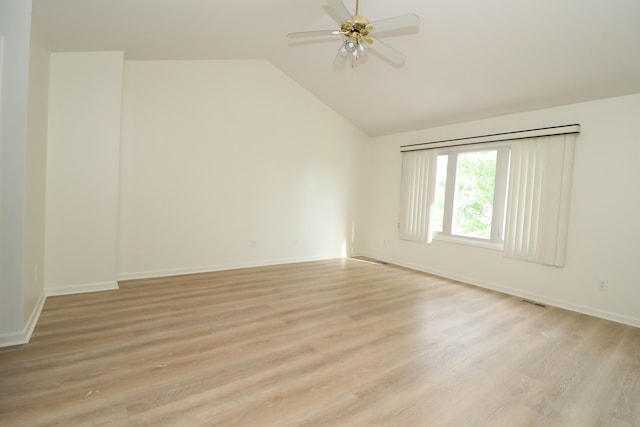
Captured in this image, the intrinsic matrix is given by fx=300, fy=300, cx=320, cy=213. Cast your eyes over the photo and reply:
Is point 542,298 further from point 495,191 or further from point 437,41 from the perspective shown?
point 437,41

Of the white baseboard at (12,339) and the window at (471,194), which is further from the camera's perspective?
the window at (471,194)

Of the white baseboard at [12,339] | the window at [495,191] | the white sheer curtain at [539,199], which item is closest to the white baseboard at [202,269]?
the white baseboard at [12,339]

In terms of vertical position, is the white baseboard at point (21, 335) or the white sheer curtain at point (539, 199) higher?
the white sheer curtain at point (539, 199)

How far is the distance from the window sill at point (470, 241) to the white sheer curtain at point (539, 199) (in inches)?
7.1

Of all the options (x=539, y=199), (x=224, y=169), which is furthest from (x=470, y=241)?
(x=224, y=169)

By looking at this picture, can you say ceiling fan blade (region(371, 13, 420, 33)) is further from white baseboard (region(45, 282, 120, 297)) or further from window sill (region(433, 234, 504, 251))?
white baseboard (region(45, 282, 120, 297))

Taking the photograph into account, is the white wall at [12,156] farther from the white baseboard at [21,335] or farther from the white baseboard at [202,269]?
the white baseboard at [202,269]

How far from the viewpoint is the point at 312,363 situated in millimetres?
2174

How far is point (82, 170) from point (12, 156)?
1.14m

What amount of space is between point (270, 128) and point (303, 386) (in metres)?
4.12

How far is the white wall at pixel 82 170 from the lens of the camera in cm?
318

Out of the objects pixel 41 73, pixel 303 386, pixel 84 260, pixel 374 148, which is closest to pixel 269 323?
pixel 303 386

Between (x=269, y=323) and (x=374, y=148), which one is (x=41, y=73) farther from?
(x=374, y=148)

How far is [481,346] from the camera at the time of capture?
254cm
